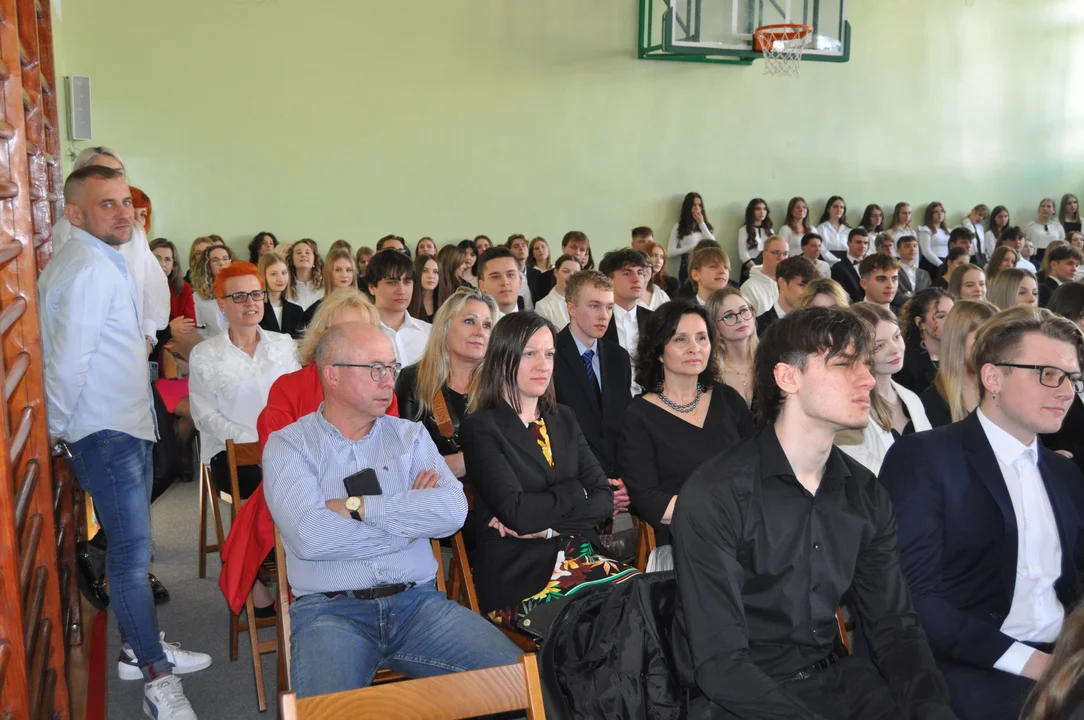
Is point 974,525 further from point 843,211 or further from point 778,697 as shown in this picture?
point 843,211

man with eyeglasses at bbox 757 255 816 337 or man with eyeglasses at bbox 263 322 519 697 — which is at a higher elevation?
man with eyeglasses at bbox 757 255 816 337

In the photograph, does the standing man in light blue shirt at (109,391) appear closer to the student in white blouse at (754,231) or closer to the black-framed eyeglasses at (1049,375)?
the black-framed eyeglasses at (1049,375)

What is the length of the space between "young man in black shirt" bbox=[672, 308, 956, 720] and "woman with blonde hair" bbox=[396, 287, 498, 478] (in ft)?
5.39

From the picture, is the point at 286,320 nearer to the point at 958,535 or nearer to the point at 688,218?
the point at 958,535

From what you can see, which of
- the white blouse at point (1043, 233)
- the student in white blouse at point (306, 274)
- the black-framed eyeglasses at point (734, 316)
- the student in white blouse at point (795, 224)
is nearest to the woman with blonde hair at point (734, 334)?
the black-framed eyeglasses at point (734, 316)

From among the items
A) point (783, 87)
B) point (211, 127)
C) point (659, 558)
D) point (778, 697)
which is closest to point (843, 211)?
point (783, 87)

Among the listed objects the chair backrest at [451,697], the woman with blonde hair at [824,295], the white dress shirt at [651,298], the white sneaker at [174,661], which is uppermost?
the woman with blonde hair at [824,295]

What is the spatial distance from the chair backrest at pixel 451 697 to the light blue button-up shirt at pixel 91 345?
160 cm

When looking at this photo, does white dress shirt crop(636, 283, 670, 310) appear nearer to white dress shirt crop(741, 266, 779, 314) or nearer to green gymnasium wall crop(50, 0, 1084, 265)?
white dress shirt crop(741, 266, 779, 314)

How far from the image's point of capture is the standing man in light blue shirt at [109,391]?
9.28ft

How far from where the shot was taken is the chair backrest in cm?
174

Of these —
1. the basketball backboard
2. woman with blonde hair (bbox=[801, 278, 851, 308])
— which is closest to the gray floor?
woman with blonde hair (bbox=[801, 278, 851, 308])

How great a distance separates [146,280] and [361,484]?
2.43m

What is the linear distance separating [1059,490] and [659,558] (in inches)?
45.0
